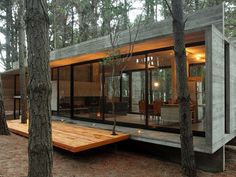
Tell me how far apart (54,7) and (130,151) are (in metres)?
12.1

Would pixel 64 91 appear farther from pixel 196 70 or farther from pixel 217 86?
pixel 217 86

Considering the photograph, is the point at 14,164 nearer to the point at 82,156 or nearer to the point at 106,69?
the point at 82,156

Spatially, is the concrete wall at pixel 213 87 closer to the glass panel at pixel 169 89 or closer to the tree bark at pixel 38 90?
the glass panel at pixel 169 89

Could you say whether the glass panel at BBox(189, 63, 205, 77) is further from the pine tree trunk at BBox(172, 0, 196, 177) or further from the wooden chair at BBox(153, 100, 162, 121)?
the pine tree trunk at BBox(172, 0, 196, 177)

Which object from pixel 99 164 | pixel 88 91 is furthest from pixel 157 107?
pixel 88 91

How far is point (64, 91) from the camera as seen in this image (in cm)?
923

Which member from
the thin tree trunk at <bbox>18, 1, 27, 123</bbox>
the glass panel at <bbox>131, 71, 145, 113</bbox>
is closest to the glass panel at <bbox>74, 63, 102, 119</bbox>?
the glass panel at <bbox>131, 71, 145, 113</bbox>

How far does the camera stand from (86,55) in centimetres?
704

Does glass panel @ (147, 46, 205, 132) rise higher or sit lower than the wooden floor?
higher

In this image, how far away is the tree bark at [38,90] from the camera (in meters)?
1.56

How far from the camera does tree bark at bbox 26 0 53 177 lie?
1.56m

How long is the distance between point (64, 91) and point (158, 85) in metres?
4.21

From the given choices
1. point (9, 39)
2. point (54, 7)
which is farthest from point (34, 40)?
point (9, 39)

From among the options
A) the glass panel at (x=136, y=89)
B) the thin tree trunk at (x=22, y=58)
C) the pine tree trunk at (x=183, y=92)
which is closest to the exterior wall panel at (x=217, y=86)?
the pine tree trunk at (x=183, y=92)
